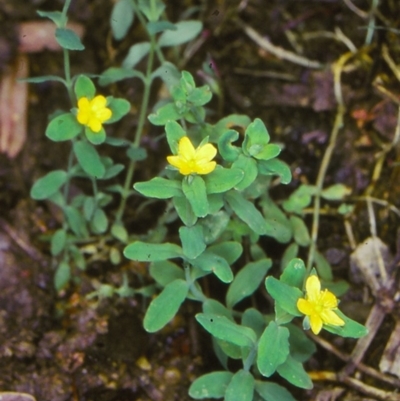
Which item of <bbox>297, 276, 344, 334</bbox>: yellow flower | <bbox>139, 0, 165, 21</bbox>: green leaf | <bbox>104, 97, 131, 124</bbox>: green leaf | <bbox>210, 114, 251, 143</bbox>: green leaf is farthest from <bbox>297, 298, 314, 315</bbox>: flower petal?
<bbox>139, 0, 165, 21</bbox>: green leaf

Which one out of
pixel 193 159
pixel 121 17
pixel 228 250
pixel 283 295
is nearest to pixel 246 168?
pixel 193 159

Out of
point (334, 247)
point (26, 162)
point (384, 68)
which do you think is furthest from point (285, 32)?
point (26, 162)

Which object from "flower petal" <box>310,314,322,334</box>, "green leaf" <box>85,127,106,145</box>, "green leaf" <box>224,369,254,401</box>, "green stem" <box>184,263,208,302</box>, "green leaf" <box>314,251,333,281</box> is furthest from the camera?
"green leaf" <box>314,251,333,281</box>

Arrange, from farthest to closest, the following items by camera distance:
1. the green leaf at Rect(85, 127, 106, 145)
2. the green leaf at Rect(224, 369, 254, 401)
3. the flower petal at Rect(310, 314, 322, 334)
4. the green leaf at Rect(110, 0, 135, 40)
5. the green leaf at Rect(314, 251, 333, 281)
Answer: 1. the green leaf at Rect(110, 0, 135, 40)
2. the green leaf at Rect(314, 251, 333, 281)
3. the green leaf at Rect(85, 127, 106, 145)
4. the green leaf at Rect(224, 369, 254, 401)
5. the flower petal at Rect(310, 314, 322, 334)

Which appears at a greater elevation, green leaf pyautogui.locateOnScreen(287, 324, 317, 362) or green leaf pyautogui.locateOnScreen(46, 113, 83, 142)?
green leaf pyautogui.locateOnScreen(46, 113, 83, 142)

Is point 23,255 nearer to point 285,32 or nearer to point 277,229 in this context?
point 277,229

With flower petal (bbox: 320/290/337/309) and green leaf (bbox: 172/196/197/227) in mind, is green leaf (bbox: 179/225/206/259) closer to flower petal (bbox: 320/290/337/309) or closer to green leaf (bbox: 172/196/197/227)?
green leaf (bbox: 172/196/197/227)
